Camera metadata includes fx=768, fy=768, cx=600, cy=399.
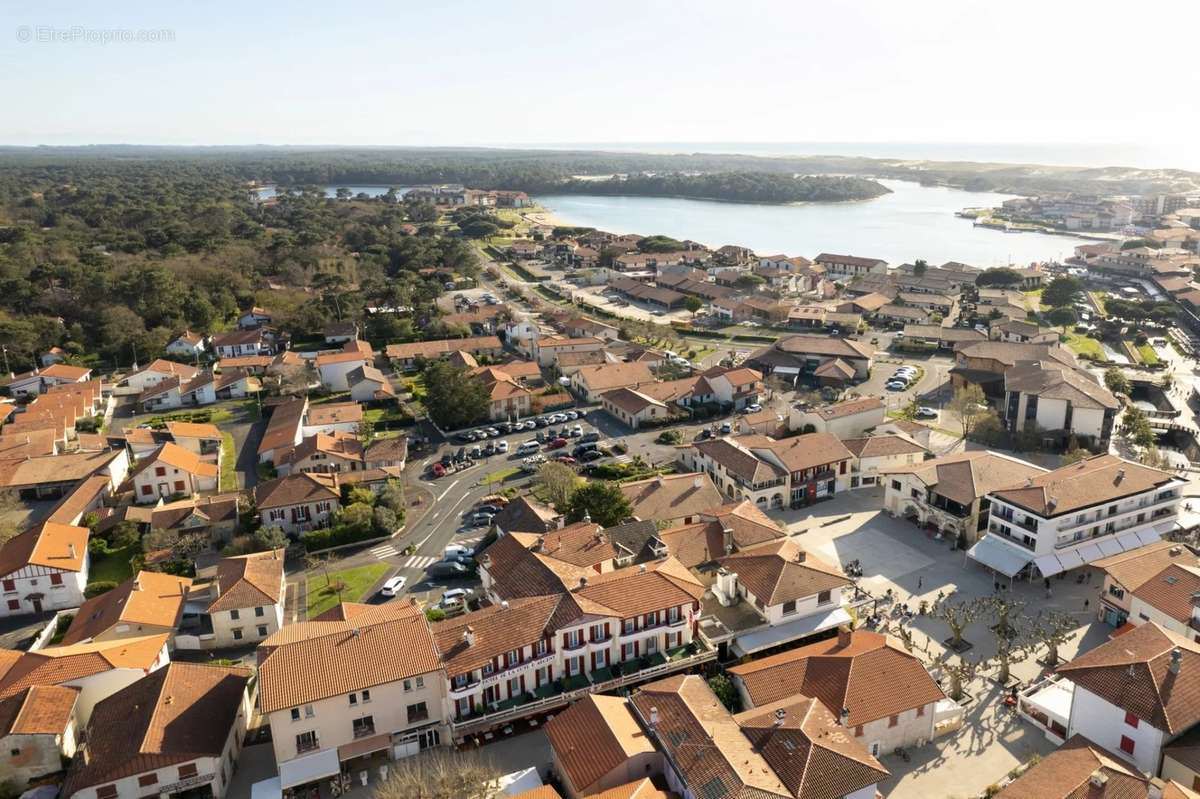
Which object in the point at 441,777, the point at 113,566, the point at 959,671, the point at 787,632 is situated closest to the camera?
the point at 441,777

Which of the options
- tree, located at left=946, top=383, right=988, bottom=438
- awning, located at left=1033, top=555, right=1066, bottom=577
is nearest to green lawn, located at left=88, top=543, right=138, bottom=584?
awning, located at left=1033, top=555, right=1066, bottom=577

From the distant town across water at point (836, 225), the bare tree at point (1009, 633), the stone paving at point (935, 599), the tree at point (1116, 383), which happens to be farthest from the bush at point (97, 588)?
the distant town across water at point (836, 225)

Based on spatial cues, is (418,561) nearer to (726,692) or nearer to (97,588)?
(97,588)

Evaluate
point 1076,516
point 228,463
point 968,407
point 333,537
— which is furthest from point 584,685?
point 968,407

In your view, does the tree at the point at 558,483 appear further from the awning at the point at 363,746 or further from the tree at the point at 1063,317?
the tree at the point at 1063,317

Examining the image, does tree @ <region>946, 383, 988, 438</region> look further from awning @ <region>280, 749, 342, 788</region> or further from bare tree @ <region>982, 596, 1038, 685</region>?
awning @ <region>280, 749, 342, 788</region>

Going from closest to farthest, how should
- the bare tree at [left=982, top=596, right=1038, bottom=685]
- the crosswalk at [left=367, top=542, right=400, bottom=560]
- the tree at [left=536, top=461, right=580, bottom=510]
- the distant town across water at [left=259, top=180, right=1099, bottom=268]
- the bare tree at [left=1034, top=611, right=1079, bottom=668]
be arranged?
the bare tree at [left=982, top=596, right=1038, bottom=685] < the bare tree at [left=1034, top=611, right=1079, bottom=668] < the crosswalk at [left=367, top=542, right=400, bottom=560] < the tree at [left=536, top=461, right=580, bottom=510] < the distant town across water at [left=259, top=180, right=1099, bottom=268]

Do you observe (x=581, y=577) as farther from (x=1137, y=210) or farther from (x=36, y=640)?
(x=1137, y=210)

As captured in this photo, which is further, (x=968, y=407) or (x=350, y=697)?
(x=968, y=407)
